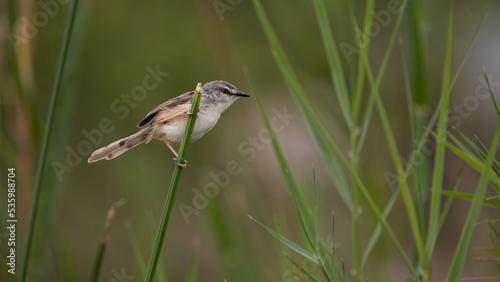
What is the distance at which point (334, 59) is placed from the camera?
1.94 meters

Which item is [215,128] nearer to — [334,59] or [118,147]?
[334,59]

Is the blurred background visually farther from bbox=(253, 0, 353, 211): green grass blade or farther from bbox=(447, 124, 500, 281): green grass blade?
bbox=(447, 124, 500, 281): green grass blade

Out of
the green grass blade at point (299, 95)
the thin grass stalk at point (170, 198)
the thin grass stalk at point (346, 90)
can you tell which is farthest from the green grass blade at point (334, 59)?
the thin grass stalk at point (170, 198)

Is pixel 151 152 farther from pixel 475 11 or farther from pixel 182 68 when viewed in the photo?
pixel 475 11

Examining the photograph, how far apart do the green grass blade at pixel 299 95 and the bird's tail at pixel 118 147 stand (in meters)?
0.49

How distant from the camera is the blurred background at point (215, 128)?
215 cm

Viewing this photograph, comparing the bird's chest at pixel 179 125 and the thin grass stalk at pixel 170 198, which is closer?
the thin grass stalk at pixel 170 198

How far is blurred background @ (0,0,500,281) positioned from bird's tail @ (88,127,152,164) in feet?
0.88

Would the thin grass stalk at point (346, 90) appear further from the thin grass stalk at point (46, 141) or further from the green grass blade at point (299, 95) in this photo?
the thin grass stalk at point (46, 141)

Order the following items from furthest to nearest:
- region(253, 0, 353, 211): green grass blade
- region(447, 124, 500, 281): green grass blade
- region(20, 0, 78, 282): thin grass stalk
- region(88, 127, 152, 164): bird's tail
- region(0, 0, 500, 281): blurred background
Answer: region(0, 0, 500, 281): blurred background → region(253, 0, 353, 211): green grass blade → region(88, 127, 152, 164): bird's tail → region(20, 0, 78, 282): thin grass stalk → region(447, 124, 500, 281): green grass blade

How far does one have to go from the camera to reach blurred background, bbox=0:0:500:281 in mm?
2152

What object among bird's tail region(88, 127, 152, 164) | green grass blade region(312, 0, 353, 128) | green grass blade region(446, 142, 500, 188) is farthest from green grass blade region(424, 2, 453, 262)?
bird's tail region(88, 127, 152, 164)

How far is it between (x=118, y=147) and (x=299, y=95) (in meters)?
0.54

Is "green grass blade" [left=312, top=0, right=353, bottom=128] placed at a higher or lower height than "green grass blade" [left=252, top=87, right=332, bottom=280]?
higher
